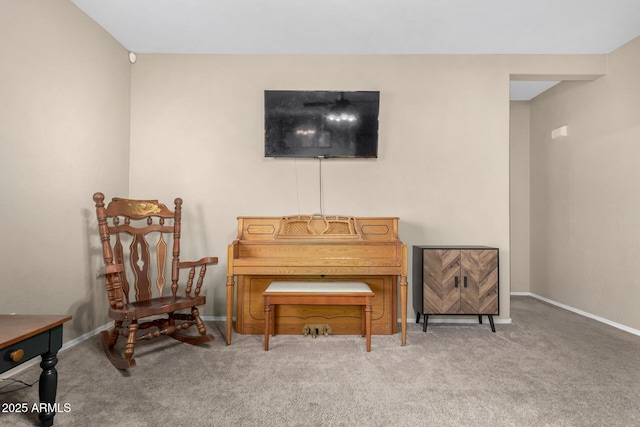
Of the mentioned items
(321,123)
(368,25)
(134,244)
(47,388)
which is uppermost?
(368,25)

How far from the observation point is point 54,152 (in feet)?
8.47

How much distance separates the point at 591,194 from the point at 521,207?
1.14m

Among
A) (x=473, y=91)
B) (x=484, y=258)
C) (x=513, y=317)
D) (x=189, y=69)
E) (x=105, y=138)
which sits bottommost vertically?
(x=513, y=317)

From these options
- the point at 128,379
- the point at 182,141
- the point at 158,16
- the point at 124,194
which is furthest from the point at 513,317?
the point at 158,16

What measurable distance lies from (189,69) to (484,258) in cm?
350

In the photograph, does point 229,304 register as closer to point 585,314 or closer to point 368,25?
point 368,25

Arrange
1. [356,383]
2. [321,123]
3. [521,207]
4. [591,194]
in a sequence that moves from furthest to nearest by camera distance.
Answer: [521,207]
[591,194]
[321,123]
[356,383]

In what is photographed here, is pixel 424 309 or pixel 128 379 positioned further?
pixel 424 309

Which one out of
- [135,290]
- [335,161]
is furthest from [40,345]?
[335,161]

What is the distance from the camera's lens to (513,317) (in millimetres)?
3656

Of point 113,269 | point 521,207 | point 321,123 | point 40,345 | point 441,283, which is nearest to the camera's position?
point 40,345

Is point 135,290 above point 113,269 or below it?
below

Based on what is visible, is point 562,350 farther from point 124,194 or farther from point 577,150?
point 124,194

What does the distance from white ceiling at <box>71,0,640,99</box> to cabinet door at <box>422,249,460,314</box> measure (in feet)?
6.73
